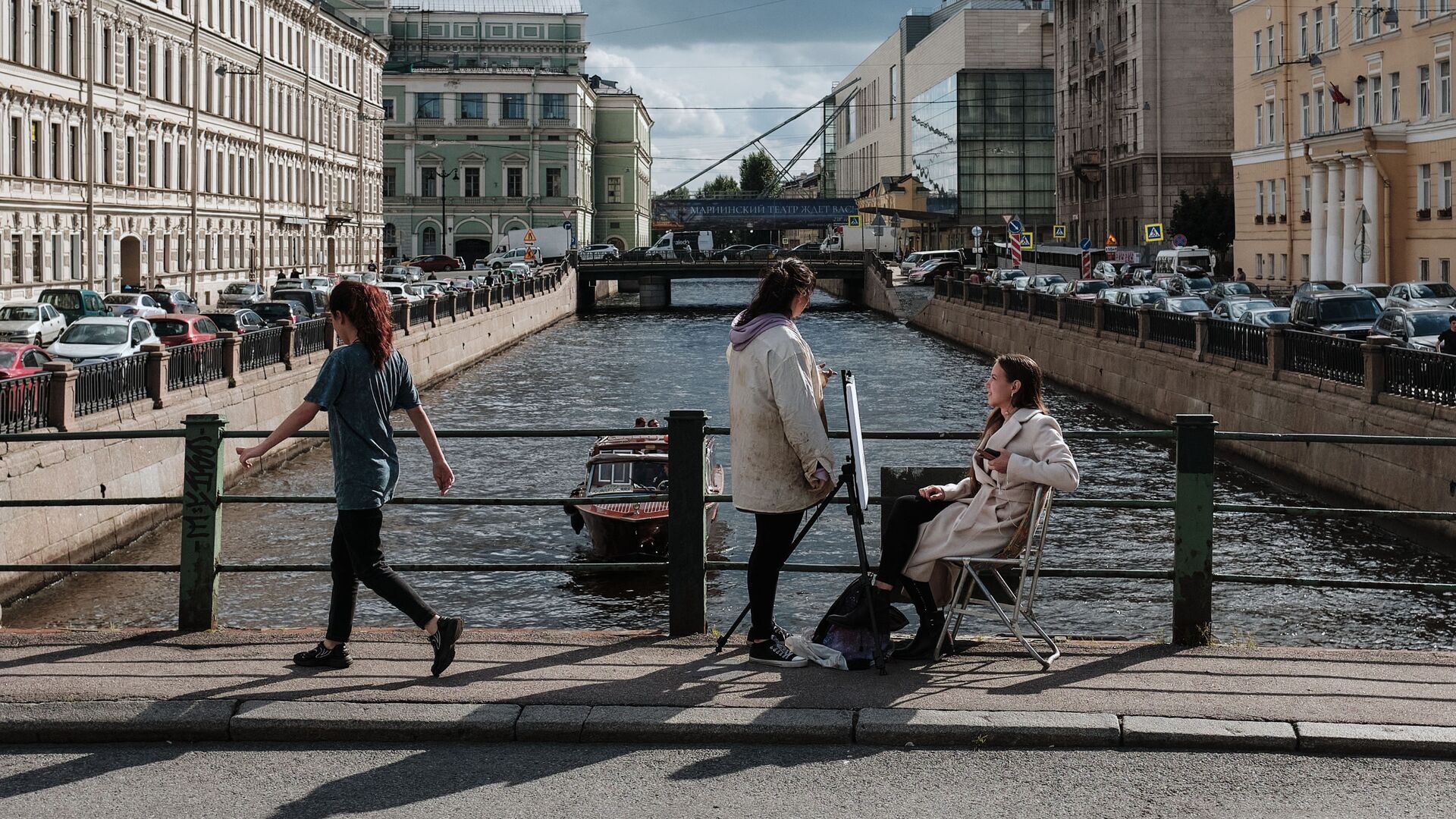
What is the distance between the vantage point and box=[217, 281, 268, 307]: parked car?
52688 millimetres

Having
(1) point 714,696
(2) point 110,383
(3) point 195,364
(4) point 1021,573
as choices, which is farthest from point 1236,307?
(1) point 714,696

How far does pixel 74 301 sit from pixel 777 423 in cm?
3713

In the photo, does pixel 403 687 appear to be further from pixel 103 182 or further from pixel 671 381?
pixel 103 182

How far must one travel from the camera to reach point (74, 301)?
40.7 m

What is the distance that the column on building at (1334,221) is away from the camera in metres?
53.0

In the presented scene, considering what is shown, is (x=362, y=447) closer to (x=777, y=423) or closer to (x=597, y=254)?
(x=777, y=423)

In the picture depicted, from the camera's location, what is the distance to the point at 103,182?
52781mm

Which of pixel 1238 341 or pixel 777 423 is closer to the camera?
pixel 777 423

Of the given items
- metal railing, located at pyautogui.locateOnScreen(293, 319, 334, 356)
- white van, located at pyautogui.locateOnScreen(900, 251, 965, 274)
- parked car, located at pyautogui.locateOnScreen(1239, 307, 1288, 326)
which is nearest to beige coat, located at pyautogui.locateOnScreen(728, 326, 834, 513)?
metal railing, located at pyautogui.locateOnScreen(293, 319, 334, 356)

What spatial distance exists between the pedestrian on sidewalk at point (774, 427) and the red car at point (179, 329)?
28.6 m

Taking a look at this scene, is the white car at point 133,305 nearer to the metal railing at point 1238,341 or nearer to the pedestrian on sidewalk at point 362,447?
the metal railing at point 1238,341

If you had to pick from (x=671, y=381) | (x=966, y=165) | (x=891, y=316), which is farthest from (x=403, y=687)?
(x=966, y=165)

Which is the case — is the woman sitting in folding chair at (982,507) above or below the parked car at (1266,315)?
below

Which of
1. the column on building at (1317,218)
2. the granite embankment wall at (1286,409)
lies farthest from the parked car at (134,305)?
the column on building at (1317,218)
